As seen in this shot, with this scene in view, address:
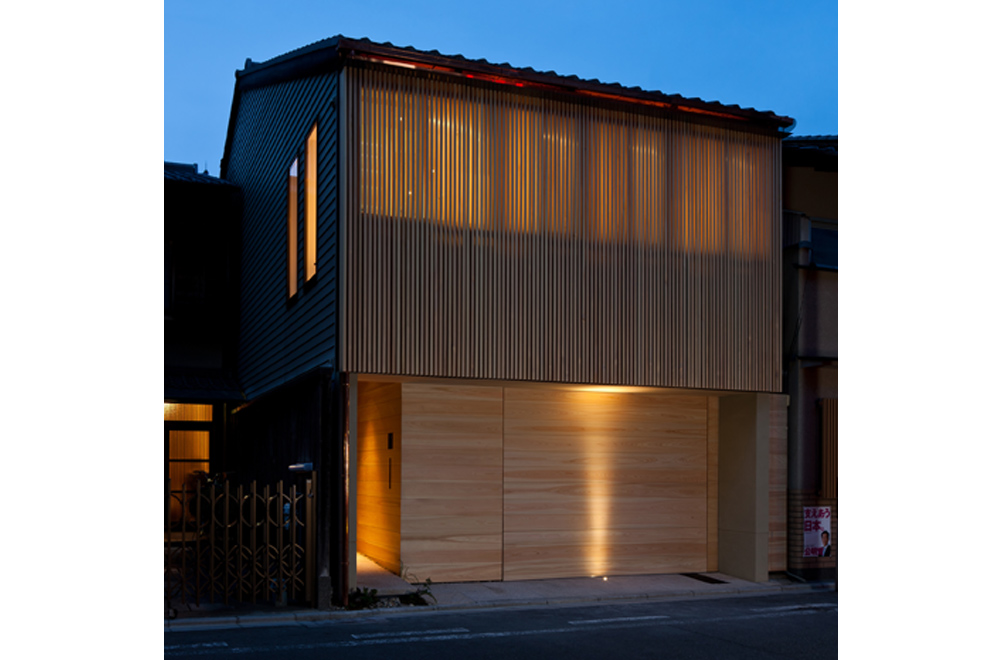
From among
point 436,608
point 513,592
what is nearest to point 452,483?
point 513,592

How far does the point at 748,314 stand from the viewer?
48.2 ft

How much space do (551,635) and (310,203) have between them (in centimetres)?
759

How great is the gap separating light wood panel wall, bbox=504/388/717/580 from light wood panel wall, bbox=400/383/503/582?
0.83ft

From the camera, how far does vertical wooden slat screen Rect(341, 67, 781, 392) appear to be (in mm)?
12281

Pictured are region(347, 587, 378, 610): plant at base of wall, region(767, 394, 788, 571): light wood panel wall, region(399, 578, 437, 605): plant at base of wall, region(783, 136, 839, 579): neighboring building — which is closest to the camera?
region(347, 587, 378, 610): plant at base of wall

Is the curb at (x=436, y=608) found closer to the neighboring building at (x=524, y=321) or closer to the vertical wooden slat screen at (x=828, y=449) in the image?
the neighboring building at (x=524, y=321)

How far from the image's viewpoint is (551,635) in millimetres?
9961

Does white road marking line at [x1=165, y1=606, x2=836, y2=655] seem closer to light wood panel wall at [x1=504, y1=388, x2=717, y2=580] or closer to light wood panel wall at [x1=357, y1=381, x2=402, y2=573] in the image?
light wood panel wall at [x1=504, y1=388, x2=717, y2=580]

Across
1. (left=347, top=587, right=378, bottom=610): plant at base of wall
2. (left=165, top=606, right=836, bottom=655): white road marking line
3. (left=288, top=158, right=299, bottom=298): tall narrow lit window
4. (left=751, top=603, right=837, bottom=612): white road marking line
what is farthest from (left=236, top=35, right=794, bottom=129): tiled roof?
(left=751, top=603, right=837, bottom=612): white road marking line

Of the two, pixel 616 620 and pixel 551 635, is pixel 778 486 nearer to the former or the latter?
pixel 616 620

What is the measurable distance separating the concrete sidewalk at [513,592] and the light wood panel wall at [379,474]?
418 mm

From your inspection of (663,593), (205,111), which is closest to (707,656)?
(663,593)

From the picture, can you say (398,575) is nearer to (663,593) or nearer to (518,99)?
(663,593)
